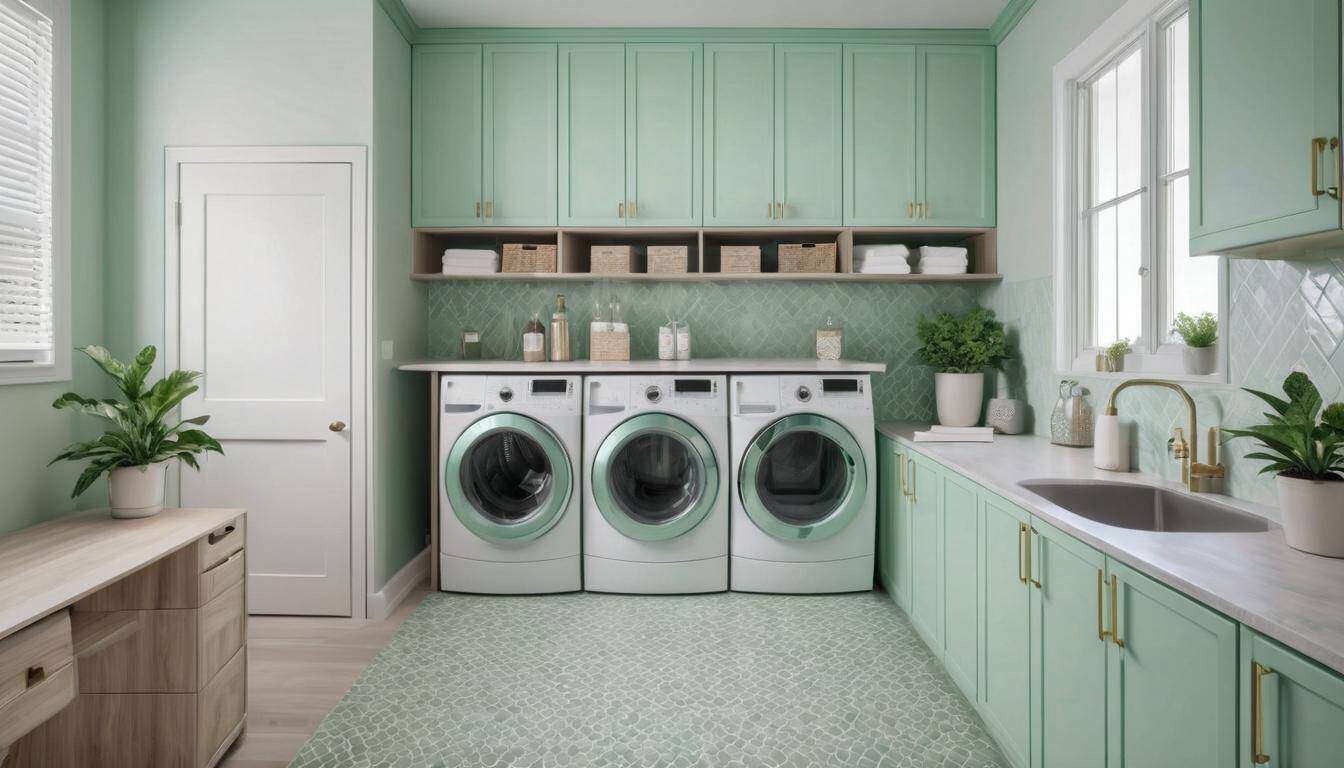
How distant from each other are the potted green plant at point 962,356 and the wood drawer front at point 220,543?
2.81m

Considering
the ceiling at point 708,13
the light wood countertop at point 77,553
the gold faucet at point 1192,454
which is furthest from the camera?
the ceiling at point 708,13

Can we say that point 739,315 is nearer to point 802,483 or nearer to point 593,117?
point 802,483

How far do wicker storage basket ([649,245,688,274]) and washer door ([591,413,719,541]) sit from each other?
85cm

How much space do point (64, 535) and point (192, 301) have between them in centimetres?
126

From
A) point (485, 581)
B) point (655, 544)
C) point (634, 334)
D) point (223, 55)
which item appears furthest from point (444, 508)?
point (223, 55)

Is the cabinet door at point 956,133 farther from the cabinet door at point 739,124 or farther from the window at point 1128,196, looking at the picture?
the cabinet door at point 739,124

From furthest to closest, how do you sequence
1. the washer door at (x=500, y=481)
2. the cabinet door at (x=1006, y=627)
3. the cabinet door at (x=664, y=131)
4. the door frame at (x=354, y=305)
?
the cabinet door at (x=664, y=131) < the washer door at (x=500, y=481) < the door frame at (x=354, y=305) < the cabinet door at (x=1006, y=627)

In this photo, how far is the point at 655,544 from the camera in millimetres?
2881

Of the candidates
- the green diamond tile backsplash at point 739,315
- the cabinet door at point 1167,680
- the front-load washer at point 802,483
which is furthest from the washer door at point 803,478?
the cabinet door at point 1167,680

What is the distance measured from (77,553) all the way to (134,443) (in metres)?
0.38

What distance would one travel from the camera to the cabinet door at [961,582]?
1.95 metres

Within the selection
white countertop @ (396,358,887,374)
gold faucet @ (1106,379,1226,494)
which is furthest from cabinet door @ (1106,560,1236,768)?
white countertop @ (396,358,887,374)

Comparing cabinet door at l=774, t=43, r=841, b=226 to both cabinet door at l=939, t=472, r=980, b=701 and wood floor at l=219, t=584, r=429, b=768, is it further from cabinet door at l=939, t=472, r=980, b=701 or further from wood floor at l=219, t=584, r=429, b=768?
wood floor at l=219, t=584, r=429, b=768

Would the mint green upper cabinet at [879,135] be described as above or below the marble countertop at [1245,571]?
above
